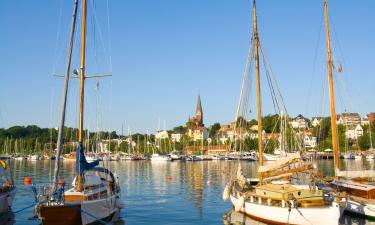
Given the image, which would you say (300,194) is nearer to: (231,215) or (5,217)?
(231,215)

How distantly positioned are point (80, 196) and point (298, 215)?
43.1ft

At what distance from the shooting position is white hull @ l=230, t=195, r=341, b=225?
912 inches

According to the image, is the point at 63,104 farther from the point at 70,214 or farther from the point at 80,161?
the point at 70,214

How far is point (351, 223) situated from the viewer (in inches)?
1061

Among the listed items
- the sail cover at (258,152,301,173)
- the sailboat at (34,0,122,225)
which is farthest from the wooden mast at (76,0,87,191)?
the sail cover at (258,152,301,173)

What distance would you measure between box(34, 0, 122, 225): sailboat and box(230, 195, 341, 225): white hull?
33.5ft

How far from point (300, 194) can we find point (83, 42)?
58.6 feet

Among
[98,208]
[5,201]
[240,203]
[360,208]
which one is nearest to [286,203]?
[240,203]

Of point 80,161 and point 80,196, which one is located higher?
point 80,161

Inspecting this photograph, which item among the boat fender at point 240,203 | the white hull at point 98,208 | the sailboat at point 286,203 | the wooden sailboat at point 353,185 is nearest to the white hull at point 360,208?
the wooden sailboat at point 353,185

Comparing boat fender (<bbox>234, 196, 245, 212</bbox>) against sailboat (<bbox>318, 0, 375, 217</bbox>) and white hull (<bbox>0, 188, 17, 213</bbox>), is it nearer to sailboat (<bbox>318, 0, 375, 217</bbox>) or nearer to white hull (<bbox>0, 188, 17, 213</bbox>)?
sailboat (<bbox>318, 0, 375, 217</bbox>)

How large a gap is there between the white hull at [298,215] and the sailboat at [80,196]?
10.2 meters

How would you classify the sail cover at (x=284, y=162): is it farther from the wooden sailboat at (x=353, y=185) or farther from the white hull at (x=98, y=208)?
the white hull at (x=98, y=208)

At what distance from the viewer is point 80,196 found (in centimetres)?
2505
